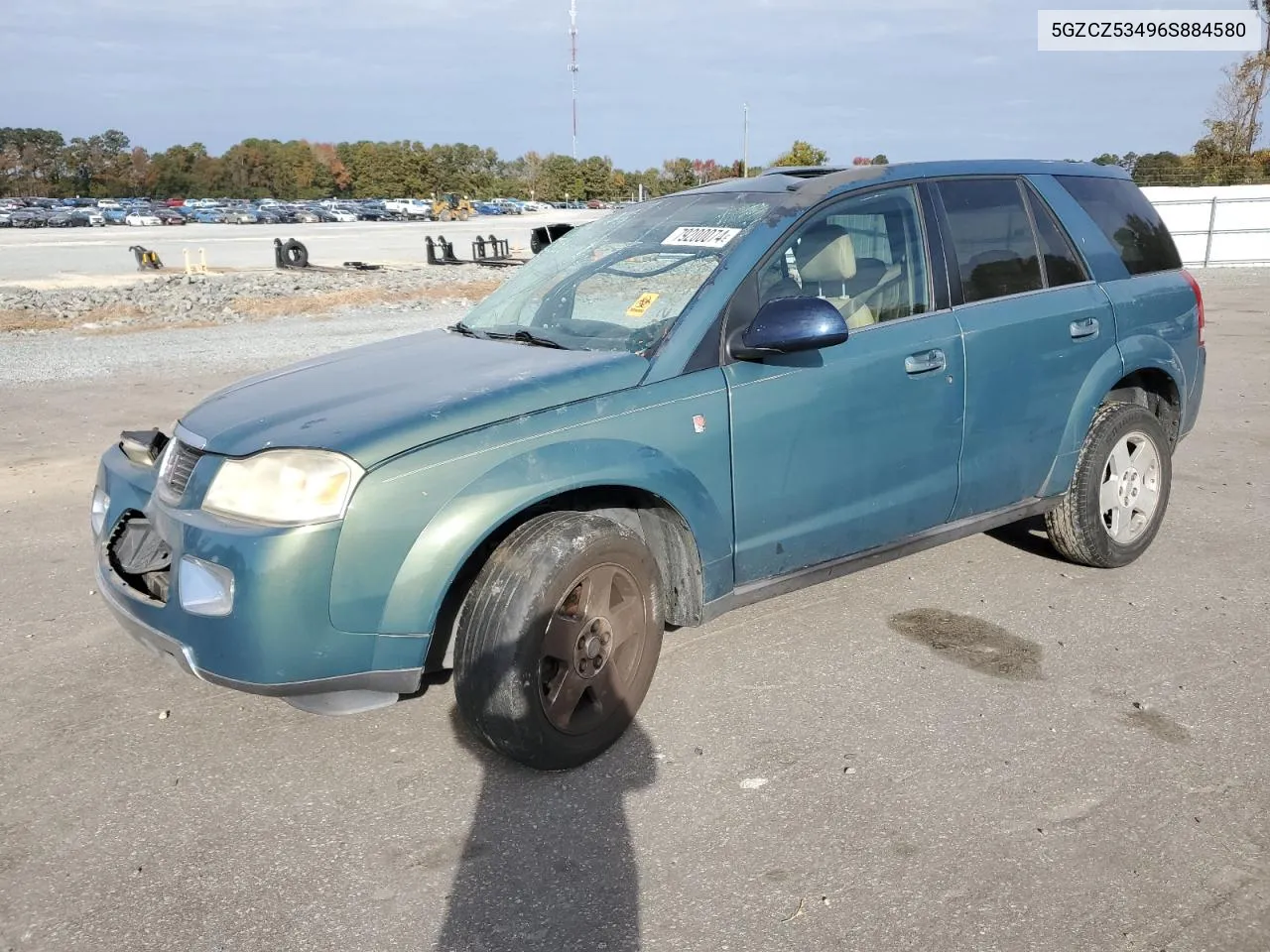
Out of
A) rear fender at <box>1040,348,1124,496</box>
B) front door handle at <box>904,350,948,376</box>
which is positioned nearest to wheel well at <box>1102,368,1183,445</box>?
rear fender at <box>1040,348,1124,496</box>

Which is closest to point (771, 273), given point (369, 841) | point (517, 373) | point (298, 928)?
point (517, 373)

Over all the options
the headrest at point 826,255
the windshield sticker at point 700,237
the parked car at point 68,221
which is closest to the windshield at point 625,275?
the windshield sticker at point 700,237

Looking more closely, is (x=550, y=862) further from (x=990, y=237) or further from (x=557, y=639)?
(x=990, y=237)

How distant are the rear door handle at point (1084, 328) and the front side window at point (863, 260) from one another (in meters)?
0.86

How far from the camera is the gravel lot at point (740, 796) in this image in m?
2.69

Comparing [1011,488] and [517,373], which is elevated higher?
[517,373]

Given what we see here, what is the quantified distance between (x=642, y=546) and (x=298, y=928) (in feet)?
4.90

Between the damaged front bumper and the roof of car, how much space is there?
2.37m

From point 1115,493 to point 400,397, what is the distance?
136 inches

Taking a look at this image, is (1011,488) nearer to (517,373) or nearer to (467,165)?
(517,373)

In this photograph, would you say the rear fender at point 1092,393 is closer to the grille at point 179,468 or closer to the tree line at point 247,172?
the grille at point 179,468

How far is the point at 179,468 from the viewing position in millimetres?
3398

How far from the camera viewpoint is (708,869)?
288cm

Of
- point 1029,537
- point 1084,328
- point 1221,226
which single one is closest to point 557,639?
point 1084,328
